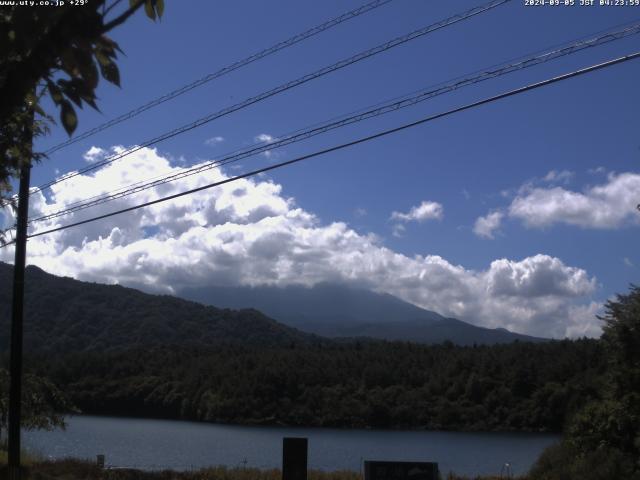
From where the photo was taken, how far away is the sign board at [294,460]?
12.8m

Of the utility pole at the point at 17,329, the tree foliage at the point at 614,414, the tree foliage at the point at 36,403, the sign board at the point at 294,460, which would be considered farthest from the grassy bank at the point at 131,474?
the sign board at the point at 294,460

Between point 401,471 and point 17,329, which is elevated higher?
point 17,329

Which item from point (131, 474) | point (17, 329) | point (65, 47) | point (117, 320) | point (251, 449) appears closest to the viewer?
point (65, 47)

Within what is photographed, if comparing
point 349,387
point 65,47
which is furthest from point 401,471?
point 349,387

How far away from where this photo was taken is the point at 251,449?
5000 centimetres

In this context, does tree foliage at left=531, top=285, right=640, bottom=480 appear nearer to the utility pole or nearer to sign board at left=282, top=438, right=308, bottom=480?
sign board at left=282, top=438, right=308, bottom=480

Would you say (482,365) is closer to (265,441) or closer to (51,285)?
(265,441)

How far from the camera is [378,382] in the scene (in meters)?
96.5

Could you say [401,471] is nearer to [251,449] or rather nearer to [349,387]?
[251,449]

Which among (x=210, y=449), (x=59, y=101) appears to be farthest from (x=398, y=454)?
(x=59, y=101)

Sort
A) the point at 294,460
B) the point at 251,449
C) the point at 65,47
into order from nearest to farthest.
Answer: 1. the point at 65,47
2. the point at 294,460
3. the point at 251,449

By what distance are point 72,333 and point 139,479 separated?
12988 centimetres

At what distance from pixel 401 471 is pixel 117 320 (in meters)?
155

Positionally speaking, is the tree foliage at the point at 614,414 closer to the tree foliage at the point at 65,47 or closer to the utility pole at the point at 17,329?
the utility pole at the point at 17,329
